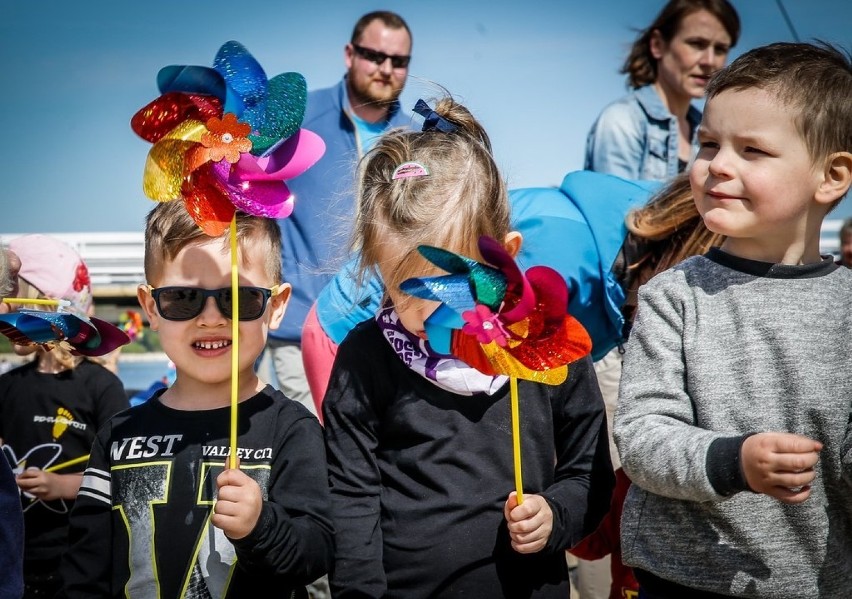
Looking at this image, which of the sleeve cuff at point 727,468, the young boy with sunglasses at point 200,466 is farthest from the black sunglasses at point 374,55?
the sleeve cuff at point 727,468

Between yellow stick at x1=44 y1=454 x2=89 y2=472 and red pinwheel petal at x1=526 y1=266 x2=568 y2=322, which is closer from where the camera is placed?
red pinwheel petal at x1=526 y1=266 x2=568 y2=322

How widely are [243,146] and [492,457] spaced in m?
0.81

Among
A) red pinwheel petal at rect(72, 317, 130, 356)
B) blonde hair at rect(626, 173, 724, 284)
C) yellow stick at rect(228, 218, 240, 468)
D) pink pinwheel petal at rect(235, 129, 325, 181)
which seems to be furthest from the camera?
blonde hair at rect(626, 173, 724, 284)

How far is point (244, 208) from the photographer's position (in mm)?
1974

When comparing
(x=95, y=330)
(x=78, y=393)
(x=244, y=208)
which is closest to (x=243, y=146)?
(x=244, y=208)

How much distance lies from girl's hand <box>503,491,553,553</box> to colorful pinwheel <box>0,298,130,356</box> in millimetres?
997

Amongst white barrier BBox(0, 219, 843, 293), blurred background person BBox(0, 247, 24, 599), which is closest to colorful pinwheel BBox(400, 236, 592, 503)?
blurred background person BBox(0, 247, 24, 599)

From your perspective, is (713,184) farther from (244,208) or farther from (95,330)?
(95,330)

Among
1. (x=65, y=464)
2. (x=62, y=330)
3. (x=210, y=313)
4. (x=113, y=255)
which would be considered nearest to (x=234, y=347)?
(x=210, y=313)

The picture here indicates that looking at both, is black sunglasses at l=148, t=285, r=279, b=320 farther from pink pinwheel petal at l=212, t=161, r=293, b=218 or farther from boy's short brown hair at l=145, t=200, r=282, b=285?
pink pinwheel petal at l=212, t=161, r=293, b=218

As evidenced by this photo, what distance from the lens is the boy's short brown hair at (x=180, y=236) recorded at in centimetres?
214

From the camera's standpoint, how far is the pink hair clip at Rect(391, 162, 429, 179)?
6.66 ft

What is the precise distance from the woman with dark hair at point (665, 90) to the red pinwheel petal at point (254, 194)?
2.03m

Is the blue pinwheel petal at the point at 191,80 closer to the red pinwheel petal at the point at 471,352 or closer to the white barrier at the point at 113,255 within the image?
the red pinwheel petal at the point at 471,352
